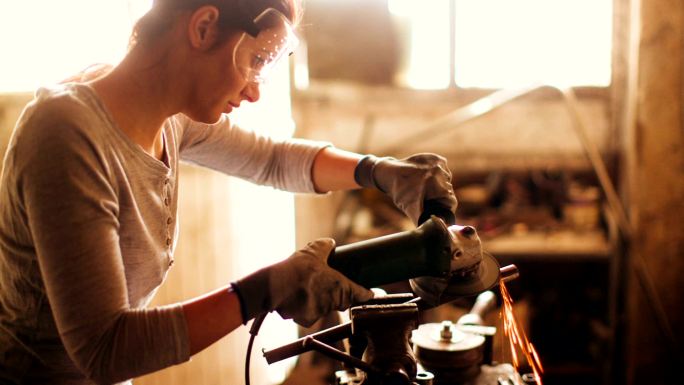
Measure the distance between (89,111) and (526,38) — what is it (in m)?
3.26

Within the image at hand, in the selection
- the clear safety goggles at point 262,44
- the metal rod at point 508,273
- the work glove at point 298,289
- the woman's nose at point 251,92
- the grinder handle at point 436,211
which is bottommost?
the metal rod at point 508,273

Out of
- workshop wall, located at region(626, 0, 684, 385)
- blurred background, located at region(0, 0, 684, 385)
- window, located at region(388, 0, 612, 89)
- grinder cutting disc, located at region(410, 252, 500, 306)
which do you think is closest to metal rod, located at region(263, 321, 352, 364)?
grinder cutting disc, located at region(410, 252, 500, 306)

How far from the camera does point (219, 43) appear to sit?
0.93 m

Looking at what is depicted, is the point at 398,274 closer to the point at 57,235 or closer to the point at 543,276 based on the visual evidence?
the point at 57,235

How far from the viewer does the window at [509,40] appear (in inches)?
140

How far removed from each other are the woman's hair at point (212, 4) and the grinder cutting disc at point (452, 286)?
502 mm

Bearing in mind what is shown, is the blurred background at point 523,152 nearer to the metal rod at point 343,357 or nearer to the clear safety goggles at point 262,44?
the clear safety goggles at point 262,44

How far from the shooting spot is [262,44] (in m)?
0.96

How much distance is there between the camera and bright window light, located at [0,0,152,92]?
135 cm

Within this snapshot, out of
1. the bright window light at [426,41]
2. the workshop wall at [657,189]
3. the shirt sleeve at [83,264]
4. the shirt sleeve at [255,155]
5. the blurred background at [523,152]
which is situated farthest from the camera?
the bright window light at [426,41]

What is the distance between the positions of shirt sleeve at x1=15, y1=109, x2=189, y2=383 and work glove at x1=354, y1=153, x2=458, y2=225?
1.68 feet

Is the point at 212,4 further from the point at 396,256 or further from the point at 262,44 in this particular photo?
the point at 396,256

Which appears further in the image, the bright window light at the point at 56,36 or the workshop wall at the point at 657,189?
the workshop wall at the point at 657,189

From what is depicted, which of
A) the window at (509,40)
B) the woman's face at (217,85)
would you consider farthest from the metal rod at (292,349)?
the window at (509,40)
